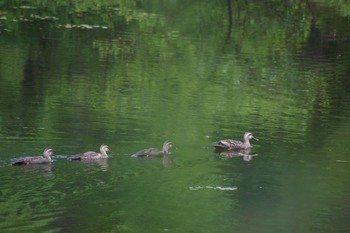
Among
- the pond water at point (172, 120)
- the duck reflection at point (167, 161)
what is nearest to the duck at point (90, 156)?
the pond water at point (172, 120)

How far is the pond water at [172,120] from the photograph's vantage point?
15586mm

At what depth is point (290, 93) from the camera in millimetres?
27109

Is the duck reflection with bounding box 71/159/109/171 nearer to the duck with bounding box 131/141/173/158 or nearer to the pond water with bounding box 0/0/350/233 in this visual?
the pond water with bounding box 0/0/350/233

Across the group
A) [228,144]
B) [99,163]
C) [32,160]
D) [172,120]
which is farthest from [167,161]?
[172,120]

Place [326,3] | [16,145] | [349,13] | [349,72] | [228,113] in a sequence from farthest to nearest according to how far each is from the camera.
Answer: [326,3] → [349,13] → [349,72] → [228,113] → [16,145]

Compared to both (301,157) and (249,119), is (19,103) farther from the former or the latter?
(301,157)

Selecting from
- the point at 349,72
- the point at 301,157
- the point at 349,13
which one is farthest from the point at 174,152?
the point at 349,13

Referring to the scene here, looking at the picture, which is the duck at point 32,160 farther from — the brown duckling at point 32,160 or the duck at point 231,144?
the duck at point 231,144

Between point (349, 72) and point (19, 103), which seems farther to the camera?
point (349, 72)

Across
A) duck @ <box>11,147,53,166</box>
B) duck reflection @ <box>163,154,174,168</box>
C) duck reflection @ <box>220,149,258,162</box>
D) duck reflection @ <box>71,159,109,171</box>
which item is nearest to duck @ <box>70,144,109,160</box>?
duck reflection @ <box>71,159,109,171</box>

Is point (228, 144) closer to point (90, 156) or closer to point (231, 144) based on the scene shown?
point (231, 144)

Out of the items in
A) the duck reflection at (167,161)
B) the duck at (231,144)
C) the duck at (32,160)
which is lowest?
the duck reflection at (167,161)

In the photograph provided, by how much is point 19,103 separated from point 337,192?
29.8 ft

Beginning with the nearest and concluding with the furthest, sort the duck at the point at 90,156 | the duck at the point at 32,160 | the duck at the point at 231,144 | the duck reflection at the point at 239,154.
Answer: the duck at the point at 32,160, the duck at the point at 90,156, the duck reflection at the point at 239,154, the duck at the point at 231,144
